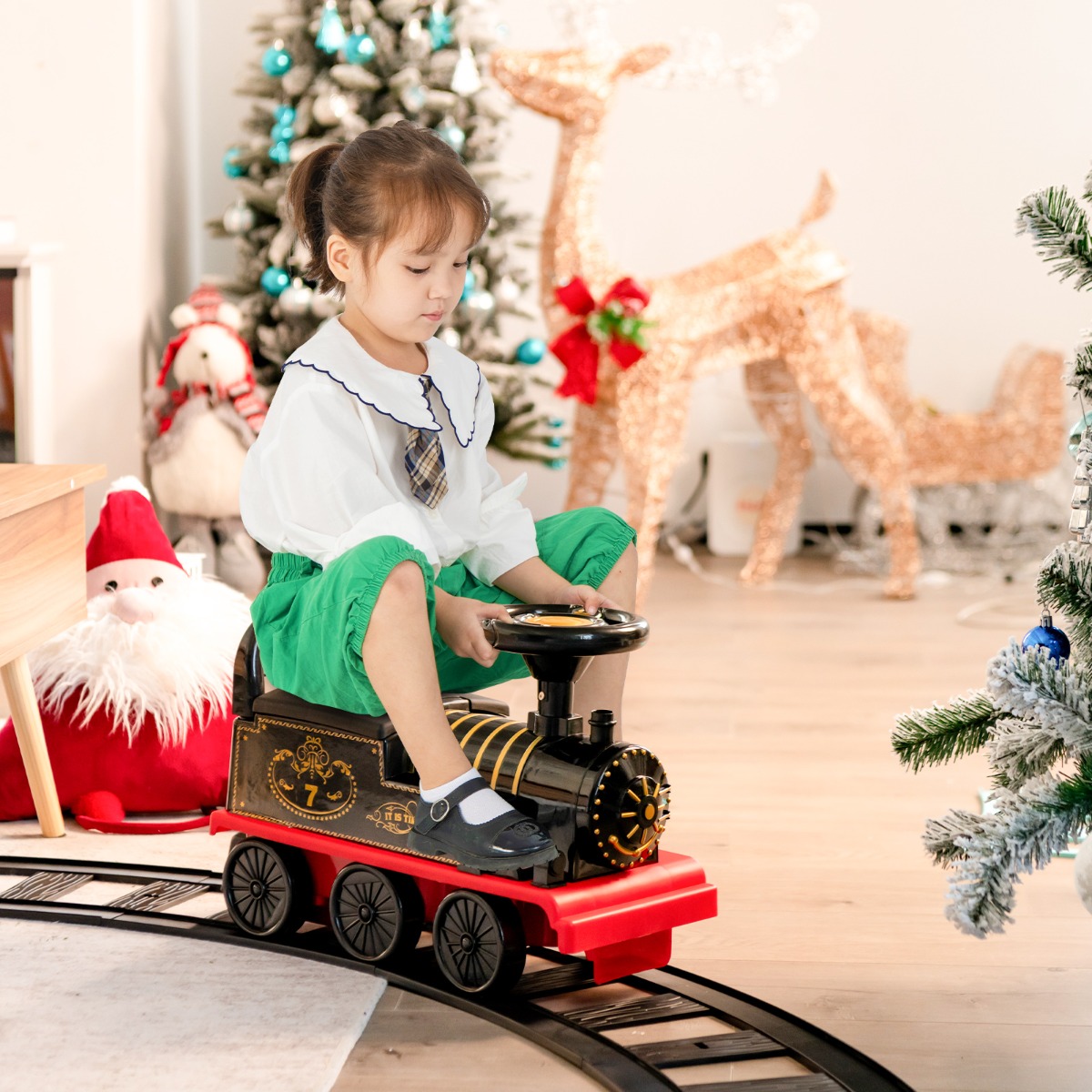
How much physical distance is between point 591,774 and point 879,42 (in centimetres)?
341

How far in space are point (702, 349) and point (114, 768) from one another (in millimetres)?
1841

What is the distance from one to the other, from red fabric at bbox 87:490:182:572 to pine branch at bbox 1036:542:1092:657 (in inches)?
49.6

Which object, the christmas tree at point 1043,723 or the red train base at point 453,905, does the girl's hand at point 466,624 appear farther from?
the christmas tree at point 1043,723

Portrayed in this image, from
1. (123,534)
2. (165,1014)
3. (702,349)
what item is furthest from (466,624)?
(702,349)

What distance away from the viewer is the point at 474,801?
4.14 ft

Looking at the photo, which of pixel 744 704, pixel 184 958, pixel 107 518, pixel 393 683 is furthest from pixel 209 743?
pixel 744 704

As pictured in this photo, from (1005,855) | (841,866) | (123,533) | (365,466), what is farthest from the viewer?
(123,533)

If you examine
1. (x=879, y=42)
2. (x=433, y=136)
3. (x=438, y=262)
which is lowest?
(x=438, y=262)

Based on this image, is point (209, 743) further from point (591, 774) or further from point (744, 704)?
point (744, 704)

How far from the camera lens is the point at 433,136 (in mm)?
1423

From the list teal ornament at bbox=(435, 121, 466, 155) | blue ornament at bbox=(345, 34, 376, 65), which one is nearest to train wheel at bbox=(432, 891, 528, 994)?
teal ornament at bbox=(435, 121, 466, 155)

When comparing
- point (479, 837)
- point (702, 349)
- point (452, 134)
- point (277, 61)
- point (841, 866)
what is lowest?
point (841, 866)

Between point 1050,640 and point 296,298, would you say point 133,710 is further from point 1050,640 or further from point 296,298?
point 296,298

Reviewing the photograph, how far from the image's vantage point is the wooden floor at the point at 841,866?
125 cm
